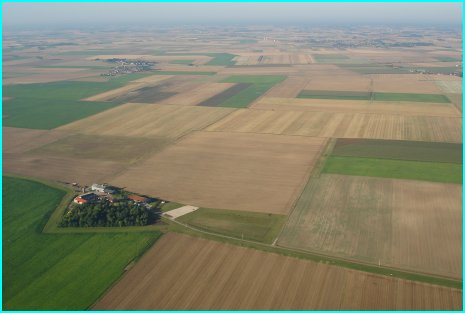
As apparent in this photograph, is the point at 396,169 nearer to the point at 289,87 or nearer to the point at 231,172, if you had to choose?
the point at 231,172

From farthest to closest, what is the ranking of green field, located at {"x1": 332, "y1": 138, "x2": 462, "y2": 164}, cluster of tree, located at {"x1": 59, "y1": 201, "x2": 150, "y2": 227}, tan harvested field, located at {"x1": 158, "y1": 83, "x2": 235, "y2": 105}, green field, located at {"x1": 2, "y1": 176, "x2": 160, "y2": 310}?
1. tan harvested field, located at {"x1": 158, "y1": 83, "x2": 235, "y2": 105}
2. green field, located at {"x1": 332, "y1": 138, "x2": 462, "y2": 164}
3. cluster of tree, located at {"x1": 59, "y1": 201, "x2": 150, "y2": 227}
4. green field, located at {"x1": 2, "y1": 176, "x2": 160, "y2": 310}

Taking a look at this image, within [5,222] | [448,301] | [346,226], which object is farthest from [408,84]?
[5,222]

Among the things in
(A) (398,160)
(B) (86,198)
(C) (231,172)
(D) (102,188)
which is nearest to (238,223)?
(C) (231,172)

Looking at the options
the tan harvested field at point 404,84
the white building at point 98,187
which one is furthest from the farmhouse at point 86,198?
the tan harvested field at point 404,84

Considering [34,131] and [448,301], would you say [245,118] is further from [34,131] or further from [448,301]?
[448,301]

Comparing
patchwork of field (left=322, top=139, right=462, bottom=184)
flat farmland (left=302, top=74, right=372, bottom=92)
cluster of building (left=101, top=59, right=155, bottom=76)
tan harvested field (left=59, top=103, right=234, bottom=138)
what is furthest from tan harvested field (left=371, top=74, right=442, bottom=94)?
cluster of building (left=101, top=59, right=155, bottom=76)

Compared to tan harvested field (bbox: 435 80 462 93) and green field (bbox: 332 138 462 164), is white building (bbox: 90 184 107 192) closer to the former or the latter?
green field (bbox: 332 138 462 164)
